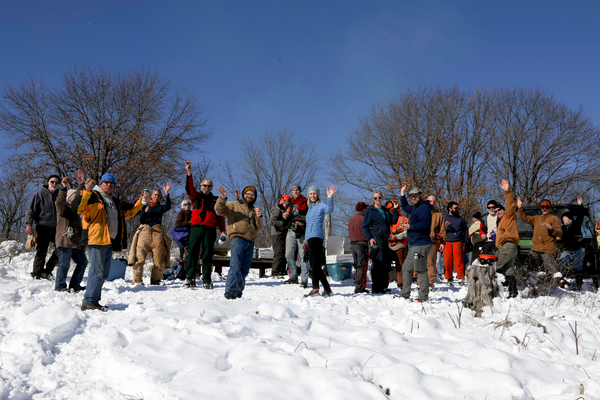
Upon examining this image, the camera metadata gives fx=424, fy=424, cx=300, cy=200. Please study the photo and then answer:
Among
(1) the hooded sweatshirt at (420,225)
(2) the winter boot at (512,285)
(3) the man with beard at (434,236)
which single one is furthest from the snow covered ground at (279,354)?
(3) the man with beard at (434,236)

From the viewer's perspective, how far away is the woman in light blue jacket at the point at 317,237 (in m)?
7.16

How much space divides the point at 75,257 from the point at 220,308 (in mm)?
3359

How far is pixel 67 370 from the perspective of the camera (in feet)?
10.7

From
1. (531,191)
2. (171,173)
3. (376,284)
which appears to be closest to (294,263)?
(376,284)

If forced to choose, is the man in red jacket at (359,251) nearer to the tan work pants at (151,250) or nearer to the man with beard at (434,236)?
the man with beard at (434,236)

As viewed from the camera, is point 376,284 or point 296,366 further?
point 376,284

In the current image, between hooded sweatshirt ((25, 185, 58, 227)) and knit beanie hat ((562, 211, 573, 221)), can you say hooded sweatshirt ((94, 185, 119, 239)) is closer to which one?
hooded sweatshirt ((25, 185, 58, 227))

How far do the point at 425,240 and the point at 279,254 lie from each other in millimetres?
4656

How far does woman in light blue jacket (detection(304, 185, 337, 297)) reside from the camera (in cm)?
716

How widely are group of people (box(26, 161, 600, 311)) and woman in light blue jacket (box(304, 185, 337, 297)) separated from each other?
0.7 inches

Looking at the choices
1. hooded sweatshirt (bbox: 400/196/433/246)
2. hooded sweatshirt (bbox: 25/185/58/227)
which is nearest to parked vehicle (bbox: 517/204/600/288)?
hooded sweatshirt (bbox: 400/196/433/246)

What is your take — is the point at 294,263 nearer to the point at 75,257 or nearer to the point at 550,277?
the point at 75,257

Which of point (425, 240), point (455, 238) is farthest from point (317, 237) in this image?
point (455, 238)

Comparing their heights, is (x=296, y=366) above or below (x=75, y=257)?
below
